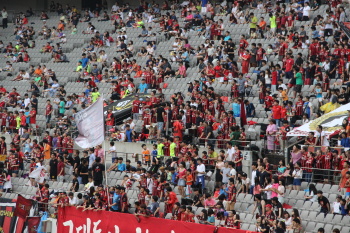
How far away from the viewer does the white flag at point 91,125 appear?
72.8 ft

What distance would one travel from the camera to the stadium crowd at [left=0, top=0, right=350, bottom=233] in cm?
2331

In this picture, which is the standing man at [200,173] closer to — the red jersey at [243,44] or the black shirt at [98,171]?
the black shirt at [98,171]

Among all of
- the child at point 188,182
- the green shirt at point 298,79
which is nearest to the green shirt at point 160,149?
the child at point 188,182

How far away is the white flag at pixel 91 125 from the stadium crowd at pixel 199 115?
2.27 meters

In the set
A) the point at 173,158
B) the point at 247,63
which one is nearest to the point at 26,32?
the point at 247,63

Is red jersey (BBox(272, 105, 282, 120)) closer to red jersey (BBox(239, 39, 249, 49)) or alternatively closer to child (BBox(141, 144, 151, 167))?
child (BBox(141, 144, 151, 167))

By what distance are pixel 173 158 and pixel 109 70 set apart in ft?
34.6

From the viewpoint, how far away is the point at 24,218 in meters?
24.5

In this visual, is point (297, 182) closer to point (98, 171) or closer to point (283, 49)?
point (98, 171)

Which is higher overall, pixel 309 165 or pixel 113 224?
pixel 309 165

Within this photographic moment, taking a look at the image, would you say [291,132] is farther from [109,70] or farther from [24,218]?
[109,70]

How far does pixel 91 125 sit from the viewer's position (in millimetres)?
22328

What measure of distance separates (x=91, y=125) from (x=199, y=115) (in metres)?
6.33

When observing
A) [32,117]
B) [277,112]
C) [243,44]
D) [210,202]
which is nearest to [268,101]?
[277,112]
